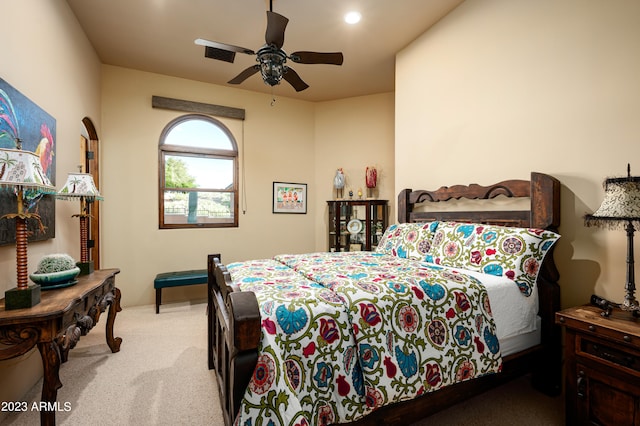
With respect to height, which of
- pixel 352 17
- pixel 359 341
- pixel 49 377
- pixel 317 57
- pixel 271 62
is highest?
pixel 352 17

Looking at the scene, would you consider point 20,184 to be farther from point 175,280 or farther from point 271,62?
point 175,280

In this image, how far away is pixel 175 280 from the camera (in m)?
3.79

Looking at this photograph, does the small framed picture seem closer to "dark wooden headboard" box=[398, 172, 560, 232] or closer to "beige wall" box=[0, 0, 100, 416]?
"dark wooden headboard" box=[398, 172, 560, 232]

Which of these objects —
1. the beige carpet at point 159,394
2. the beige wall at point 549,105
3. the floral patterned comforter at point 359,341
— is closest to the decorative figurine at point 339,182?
the beige wall at point 549,105

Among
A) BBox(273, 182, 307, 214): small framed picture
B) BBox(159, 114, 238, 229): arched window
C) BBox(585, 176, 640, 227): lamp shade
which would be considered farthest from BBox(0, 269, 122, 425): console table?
BBox(273, 182, 307, 214): small framed picture

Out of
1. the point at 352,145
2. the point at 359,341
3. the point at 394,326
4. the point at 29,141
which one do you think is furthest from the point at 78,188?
the point at 352,145

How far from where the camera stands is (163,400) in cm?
198

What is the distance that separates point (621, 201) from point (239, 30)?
3.55 meters

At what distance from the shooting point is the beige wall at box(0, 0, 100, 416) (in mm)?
1854

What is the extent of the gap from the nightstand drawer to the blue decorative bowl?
9.97ft

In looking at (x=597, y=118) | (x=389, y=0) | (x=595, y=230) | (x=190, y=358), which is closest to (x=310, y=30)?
(x=389, y=0)

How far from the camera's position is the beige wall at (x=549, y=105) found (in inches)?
73.0

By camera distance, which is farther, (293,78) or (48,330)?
(293,78)

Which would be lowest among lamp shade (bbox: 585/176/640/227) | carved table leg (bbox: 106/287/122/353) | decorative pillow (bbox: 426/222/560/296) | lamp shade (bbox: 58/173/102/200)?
carved table leg (bbox: 106/287/122/353)
